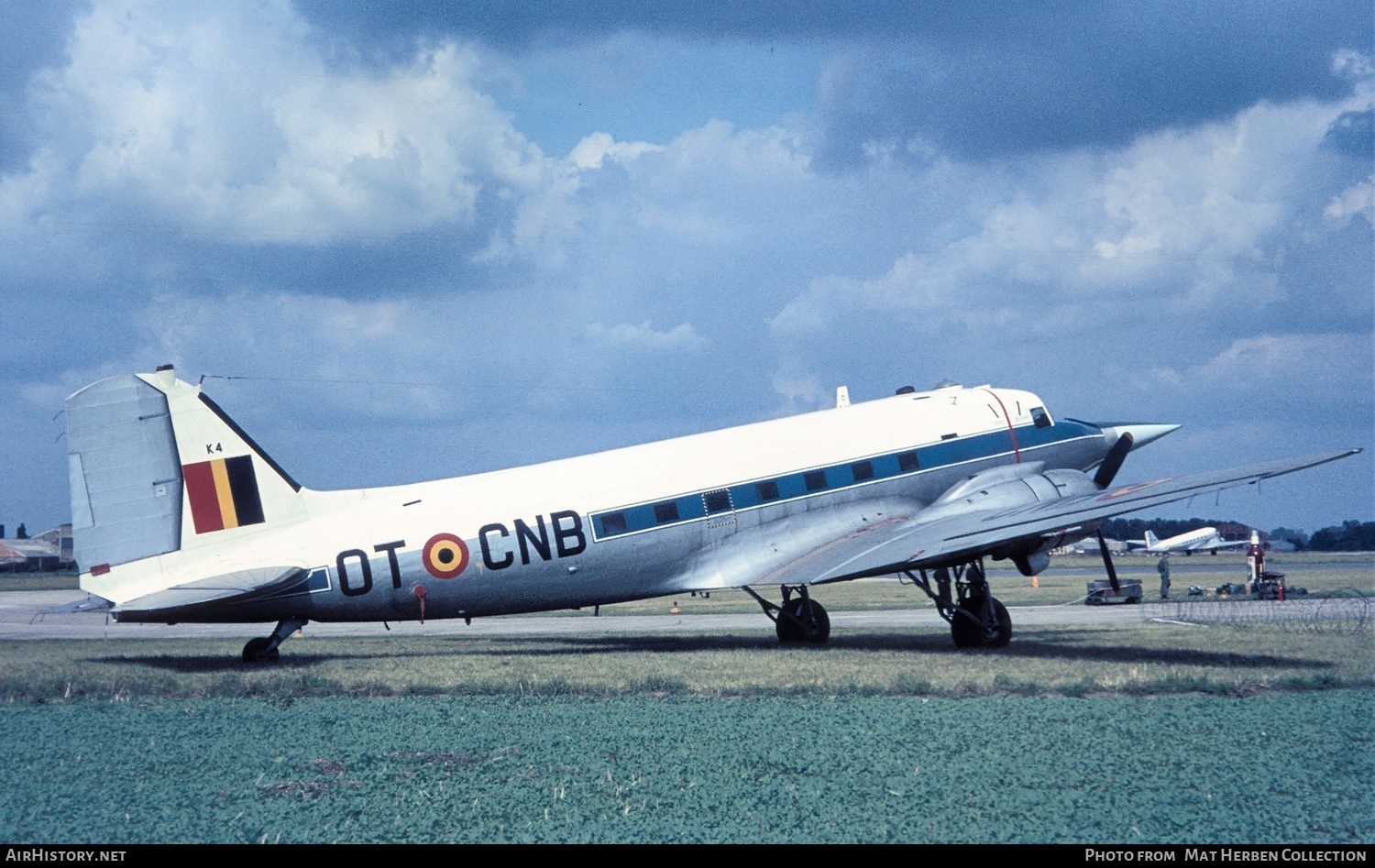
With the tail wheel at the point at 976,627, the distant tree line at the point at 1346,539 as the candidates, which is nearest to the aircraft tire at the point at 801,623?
the tail wheel at the point at 976,627

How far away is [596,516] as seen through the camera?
20.7m

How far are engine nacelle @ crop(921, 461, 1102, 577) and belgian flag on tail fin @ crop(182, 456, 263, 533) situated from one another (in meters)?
11.8

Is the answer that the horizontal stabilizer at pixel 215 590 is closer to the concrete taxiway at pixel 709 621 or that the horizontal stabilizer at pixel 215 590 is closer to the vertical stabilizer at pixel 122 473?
the vertical stabilizer at pixel 122 473

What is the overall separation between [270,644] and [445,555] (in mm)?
3082

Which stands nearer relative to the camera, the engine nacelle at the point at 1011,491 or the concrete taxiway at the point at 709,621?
the engine nacelle at the point at 1011,491

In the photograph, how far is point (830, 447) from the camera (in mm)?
22453

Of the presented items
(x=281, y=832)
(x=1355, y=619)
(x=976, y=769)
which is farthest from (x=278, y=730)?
(x=1355, y=619)

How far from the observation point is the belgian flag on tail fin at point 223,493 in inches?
740

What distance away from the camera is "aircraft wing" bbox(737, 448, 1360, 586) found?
A: 18.0 m

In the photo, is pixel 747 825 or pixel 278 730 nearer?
pixel 747 825

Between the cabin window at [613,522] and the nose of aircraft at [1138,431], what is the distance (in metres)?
10.9

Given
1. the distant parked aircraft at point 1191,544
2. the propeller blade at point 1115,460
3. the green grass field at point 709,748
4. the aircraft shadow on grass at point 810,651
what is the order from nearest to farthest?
the green grass field at point 709,748
the aircraft shadow on grass at point 810,651
the propeller blade at point 1115,460
the distant parked aircraft at point 1191,544
